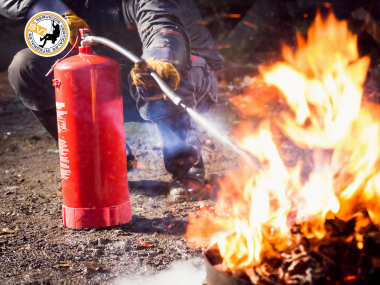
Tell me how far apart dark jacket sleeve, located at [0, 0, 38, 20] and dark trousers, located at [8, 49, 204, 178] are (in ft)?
1.11

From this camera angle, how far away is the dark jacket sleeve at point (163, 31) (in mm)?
2541

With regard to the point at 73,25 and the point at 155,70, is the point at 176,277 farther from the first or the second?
the point at 73,25

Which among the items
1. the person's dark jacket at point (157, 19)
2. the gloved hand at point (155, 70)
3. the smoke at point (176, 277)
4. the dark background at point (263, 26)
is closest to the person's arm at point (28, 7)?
the person's dark jacket at point (157, 19)

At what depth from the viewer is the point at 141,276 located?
1.98m

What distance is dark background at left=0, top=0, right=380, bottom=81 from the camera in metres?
6.78

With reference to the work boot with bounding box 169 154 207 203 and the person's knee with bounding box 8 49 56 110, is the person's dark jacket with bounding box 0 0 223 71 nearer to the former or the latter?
the person's knee with bounding box 8 49 56 110

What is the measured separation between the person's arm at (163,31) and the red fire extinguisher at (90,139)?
0.33 m

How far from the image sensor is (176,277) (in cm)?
196

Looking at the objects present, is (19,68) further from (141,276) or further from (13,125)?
(13,125)

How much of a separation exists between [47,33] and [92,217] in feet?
4.21

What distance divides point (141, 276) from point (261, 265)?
79cm

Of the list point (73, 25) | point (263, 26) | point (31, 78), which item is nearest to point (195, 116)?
point (73, 25)

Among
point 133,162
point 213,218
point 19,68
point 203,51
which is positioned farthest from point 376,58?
point 19,68

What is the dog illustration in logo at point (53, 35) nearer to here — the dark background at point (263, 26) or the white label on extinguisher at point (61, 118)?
the white label on extinguisher at point (61, 118)
